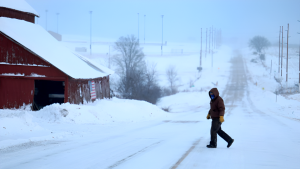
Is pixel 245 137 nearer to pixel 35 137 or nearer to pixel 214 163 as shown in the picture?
pixel 214 163

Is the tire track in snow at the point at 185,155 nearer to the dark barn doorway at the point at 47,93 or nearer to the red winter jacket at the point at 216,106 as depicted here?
the red winter jacket at the point at 216,106

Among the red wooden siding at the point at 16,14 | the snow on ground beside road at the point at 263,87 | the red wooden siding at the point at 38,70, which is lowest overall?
the snow on ground beside road at the point at 263,87

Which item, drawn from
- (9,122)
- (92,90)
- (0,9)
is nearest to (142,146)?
(9,122)

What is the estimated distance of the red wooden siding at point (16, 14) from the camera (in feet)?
77.8

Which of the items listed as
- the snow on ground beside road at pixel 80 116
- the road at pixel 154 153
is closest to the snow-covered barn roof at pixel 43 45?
the snow on ground beside road at pixel 80 116

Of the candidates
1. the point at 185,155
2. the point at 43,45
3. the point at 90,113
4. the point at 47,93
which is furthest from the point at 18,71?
the point at 185,155

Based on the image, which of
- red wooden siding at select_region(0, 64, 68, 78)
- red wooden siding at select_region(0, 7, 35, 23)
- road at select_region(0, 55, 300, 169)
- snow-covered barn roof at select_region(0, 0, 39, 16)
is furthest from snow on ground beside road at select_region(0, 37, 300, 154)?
snow-covered barn roof at select_region(0, 0, 39, 16)

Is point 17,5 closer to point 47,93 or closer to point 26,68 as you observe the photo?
point 26,68

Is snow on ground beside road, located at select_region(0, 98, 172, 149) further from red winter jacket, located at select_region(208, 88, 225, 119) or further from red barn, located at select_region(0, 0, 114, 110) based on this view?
red winter jacket, located at select_region(208, 88, 225, 119)

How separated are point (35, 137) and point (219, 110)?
256 inches

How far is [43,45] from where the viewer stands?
2316 centimetres

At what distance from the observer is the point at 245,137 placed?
1241cm

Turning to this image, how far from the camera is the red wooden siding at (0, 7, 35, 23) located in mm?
23719

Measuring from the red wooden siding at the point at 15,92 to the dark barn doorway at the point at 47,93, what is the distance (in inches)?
214
